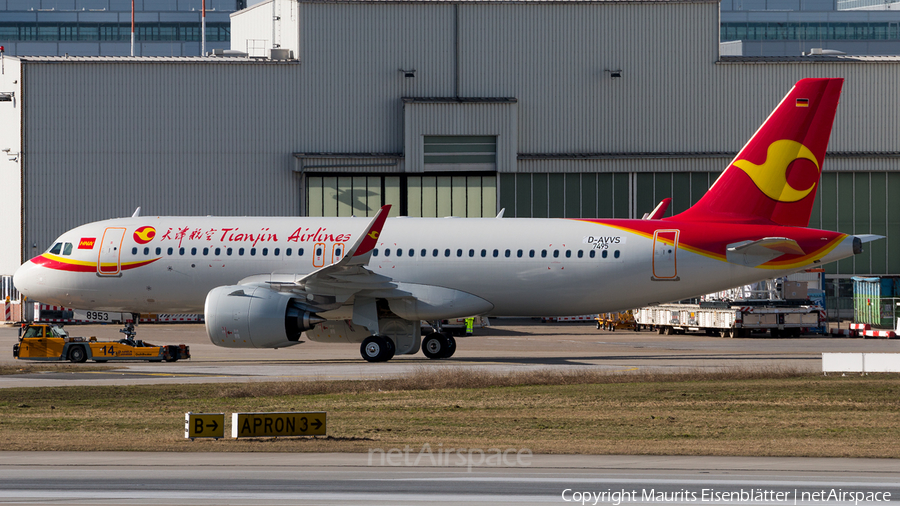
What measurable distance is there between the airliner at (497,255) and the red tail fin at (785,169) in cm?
3

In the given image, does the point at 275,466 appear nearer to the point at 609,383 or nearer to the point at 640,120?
the point at 609,383

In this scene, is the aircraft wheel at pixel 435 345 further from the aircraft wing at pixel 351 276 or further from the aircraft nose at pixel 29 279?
the aircraft nose at pixel 29 279

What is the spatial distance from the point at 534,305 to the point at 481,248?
7.77 feet

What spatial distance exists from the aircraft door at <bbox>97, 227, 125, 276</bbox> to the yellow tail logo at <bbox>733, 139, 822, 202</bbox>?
18.9 metres

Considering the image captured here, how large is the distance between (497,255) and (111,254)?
11416mm

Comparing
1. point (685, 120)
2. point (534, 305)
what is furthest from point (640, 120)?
point (534, 305)

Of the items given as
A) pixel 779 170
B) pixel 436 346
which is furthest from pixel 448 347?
pixel 779 170

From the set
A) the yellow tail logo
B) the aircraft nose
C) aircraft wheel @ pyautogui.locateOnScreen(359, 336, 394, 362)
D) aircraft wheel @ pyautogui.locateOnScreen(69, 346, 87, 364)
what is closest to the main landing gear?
aircraft wheel @ pyautogui.locateOnScreen(359, 336, 394, 362)

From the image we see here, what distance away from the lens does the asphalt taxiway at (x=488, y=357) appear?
2650 centimetres

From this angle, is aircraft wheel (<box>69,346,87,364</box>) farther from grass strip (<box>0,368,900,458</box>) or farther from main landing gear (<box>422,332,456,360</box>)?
main landing gear (<box>422,332,456,360</box>)

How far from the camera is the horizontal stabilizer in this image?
103ft

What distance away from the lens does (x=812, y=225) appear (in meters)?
59.5

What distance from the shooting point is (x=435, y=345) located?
32.9 metres

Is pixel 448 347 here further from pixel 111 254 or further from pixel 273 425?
pixel 273 425
